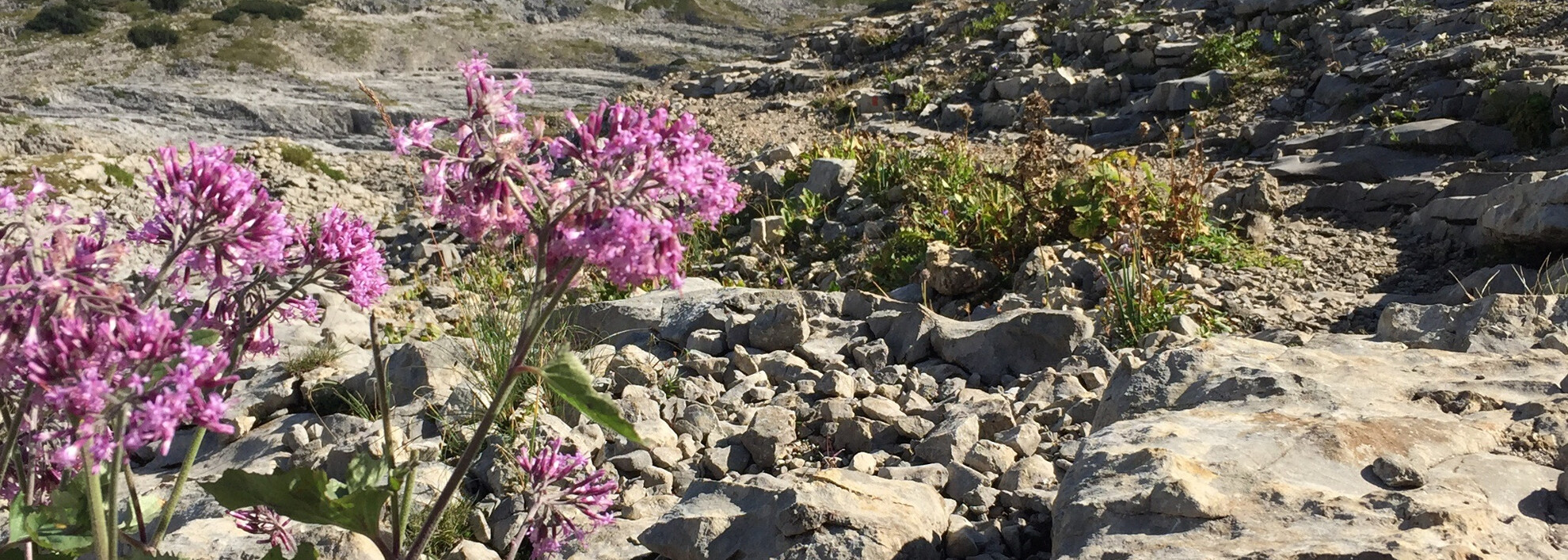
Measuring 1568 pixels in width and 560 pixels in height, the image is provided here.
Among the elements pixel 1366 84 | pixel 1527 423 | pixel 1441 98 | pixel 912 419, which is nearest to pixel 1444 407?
pixel 1527 423

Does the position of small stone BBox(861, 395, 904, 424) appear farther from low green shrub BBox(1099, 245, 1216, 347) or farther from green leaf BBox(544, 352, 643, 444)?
green leaf BBox(544, 352, 643, 444)

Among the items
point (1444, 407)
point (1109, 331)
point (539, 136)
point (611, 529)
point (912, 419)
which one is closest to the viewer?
point (539, 136)

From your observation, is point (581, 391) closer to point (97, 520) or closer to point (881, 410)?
point (97, 520)

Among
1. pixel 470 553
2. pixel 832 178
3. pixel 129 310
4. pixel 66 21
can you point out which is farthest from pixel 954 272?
pixel 66 21

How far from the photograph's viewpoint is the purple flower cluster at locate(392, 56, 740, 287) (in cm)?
171

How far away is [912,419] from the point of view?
432 centimetres

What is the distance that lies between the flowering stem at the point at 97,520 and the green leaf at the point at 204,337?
0.26m

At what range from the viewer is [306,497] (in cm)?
195

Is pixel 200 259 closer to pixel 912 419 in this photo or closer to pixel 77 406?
pixel 77 406

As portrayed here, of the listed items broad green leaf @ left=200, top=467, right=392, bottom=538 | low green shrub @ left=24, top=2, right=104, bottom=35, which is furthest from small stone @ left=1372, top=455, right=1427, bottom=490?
low green shrub @ left=24, top=2, right=104, bottom=35

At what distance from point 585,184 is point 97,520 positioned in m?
1.02

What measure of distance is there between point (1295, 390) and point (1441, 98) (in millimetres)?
9466

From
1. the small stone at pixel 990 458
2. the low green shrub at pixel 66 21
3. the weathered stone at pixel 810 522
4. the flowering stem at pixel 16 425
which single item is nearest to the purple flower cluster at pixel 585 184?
the flowering stem at pixel 16 425

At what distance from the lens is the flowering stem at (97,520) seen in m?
1.72
